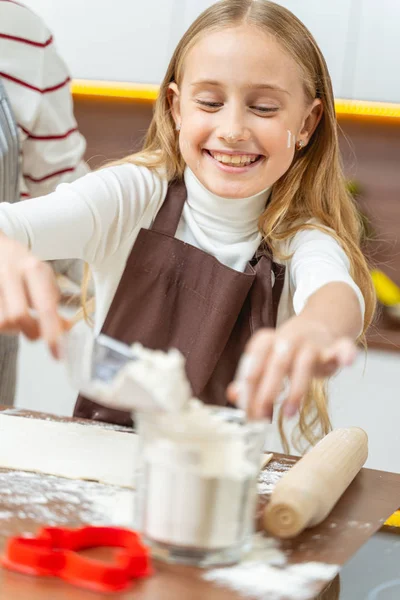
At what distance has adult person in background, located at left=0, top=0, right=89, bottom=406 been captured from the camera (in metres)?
1.60

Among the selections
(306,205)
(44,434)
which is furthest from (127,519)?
A: (306,205)

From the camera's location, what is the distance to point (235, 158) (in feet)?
3.99

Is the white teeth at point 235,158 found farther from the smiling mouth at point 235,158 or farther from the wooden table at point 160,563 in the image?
the wooden table at point 160,563

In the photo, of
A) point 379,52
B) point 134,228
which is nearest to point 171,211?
point 134,228

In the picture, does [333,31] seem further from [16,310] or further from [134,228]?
[16,310]

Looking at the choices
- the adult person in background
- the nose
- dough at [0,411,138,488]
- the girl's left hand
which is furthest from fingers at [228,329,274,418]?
the adult person in background

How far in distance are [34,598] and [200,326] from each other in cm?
67

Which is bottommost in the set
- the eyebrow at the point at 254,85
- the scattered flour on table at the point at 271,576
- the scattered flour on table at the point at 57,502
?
the scattered flour on table at the point at 57,502

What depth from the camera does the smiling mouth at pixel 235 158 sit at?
1216 mm

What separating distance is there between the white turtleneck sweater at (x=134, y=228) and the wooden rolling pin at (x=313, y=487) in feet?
0.72

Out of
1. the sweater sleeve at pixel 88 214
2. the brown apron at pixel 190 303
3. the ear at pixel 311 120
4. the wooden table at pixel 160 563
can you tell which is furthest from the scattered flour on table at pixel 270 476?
the ear at pixel 311 120

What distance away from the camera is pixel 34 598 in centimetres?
62

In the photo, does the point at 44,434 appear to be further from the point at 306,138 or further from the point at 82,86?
the point at 82,86

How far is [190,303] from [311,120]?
317 mm
